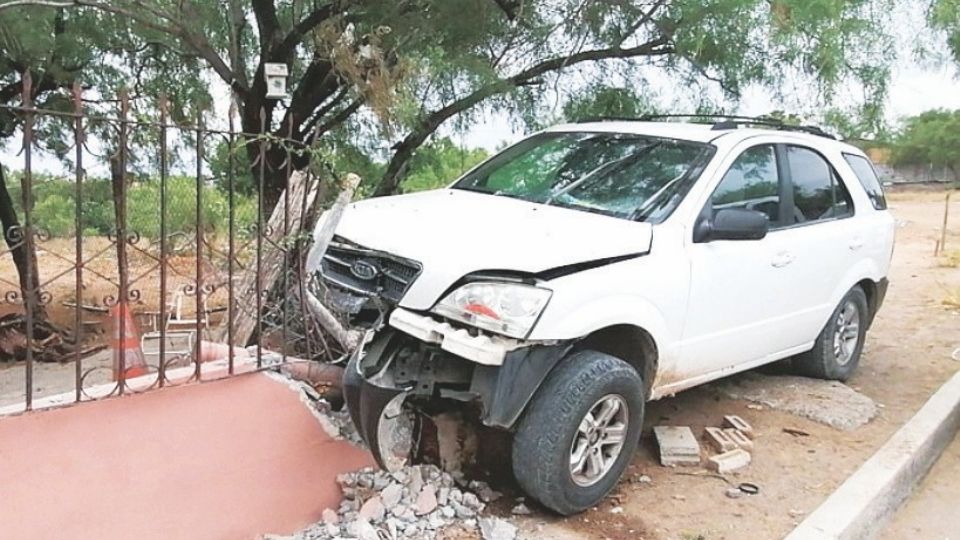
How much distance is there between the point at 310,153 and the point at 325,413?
4.43 feet

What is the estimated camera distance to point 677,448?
4.30 metres

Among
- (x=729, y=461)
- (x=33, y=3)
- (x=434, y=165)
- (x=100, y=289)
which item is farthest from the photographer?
(x=100, y=289)

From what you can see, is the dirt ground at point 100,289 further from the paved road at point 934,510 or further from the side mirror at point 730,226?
the paved road at point 934,510

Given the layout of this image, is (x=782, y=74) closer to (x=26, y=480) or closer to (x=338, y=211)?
(x=338, y=211)

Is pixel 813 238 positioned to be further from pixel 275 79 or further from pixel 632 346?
pixel 275 79

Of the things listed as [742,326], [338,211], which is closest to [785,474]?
[742,326]

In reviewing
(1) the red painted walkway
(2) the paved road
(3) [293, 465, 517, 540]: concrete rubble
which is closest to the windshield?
(3) [293, 465, 517, 540]: concrete rubble

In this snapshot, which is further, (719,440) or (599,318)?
(719,440)

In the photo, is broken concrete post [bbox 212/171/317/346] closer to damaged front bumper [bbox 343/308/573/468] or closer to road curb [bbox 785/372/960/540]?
damaged front bumper [bbox 343/308/573/468]

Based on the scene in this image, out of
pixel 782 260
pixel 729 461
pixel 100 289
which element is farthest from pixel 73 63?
pixel 729 461

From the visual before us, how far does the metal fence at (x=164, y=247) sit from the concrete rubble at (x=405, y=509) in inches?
30.0

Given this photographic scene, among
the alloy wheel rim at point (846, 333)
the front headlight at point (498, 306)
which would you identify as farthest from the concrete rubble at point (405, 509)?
the alloy wheel rim at point (846, 333)

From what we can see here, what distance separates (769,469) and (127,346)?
3423 mm

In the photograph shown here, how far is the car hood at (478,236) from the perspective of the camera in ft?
11.1
